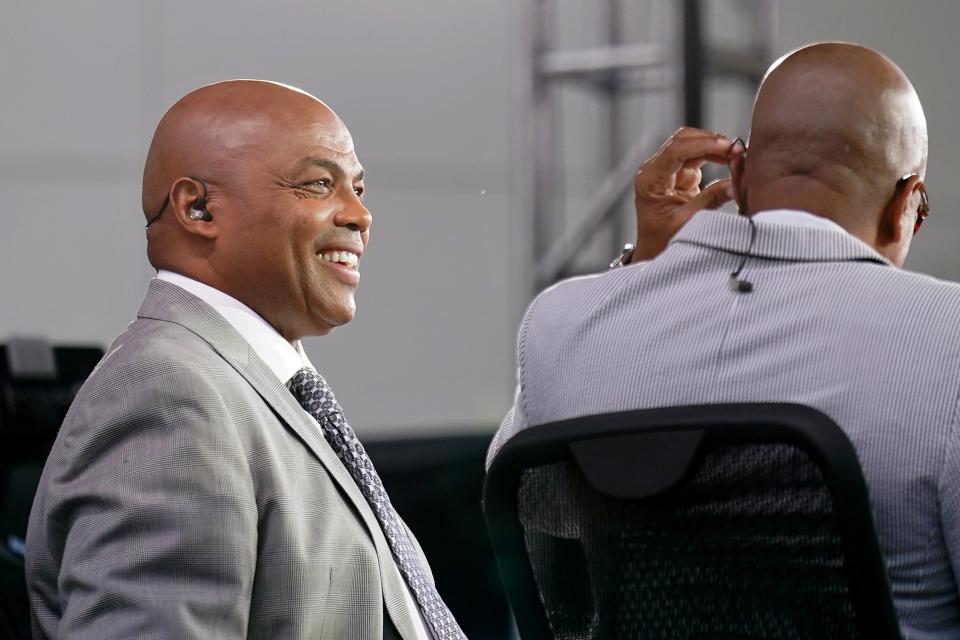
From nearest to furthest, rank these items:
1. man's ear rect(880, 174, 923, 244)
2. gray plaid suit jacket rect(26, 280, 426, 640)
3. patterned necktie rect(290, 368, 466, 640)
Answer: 1. gray plaid suit jacket rect(26, 280, 426, 640)
2. man's ear rect(880, 174, 923, 244)
3. patterned necktie rect(290, 368, 466, 640)

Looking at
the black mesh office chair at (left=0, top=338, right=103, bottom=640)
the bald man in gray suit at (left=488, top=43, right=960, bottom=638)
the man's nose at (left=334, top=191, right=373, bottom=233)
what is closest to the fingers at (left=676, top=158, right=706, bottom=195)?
the bald man in gray suit at (left=488, top=43, right=960, bottom=638)

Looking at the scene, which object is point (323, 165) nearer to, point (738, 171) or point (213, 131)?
point (213, 131)

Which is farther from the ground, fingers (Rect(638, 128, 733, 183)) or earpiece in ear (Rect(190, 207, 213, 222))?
fingers (Rect(638, 128, 733, 183))

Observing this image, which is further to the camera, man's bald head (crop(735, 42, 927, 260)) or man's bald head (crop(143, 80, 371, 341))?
man's bald head (crop(143, 80, 371, 341))

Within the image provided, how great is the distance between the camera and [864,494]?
814mm

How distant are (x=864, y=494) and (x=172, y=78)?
4.70 meters

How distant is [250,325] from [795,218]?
63cm

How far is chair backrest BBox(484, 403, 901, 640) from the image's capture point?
2.68 feet

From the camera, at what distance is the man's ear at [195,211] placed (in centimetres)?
138

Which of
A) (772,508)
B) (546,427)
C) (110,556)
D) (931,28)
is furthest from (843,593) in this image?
(931,28)

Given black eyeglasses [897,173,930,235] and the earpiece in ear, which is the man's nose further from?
black eyeglasses [897,173,930,235]

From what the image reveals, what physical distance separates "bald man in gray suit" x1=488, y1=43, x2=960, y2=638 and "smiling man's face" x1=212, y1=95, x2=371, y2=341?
1.12ft

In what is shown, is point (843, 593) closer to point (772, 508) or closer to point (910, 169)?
point (772, 508)

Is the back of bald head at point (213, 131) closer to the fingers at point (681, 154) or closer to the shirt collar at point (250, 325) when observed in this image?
the shirt collar at point (250, 325)
